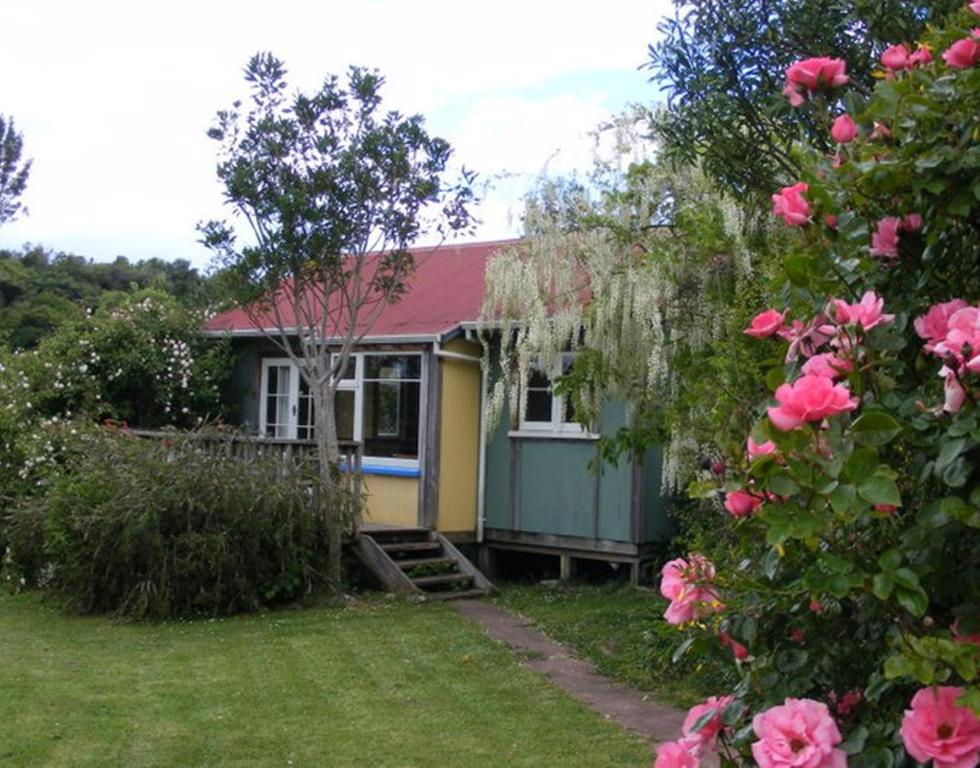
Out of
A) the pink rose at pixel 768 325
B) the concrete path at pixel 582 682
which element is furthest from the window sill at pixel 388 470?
the pink rose at pixel 768 325

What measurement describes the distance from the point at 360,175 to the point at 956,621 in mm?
11245

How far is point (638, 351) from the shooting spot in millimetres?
9703

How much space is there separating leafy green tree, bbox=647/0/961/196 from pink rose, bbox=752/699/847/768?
2812 mm

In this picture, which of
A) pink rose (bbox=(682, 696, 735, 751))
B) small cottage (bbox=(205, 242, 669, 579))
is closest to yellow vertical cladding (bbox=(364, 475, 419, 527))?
small cottage (bbox=(205, 242, 669, 579))

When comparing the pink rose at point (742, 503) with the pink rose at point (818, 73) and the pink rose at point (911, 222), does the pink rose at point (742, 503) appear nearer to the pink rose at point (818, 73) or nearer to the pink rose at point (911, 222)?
the pink rose at point (911, 222)

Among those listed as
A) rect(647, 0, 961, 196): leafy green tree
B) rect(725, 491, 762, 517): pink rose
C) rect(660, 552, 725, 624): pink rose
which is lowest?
rect(660, 552, 725, 624): pink rose

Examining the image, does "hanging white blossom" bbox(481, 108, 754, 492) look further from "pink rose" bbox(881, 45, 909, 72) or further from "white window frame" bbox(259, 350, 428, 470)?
"pink rose" bbox(881, 45, 909, 72)

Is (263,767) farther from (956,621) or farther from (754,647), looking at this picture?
(956,621)

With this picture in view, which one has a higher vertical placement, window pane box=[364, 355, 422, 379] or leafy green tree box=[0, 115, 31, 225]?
leafy green tree box=[0, 115, 31, 225]

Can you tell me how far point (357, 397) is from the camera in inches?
643

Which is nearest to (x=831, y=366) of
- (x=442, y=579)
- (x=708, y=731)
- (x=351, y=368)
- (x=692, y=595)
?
(x=692, y=595)

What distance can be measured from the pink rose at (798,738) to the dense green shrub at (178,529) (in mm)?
10389

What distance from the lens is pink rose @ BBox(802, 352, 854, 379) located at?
231 cm

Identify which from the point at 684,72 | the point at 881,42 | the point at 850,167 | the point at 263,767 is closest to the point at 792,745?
the point at 850,167
